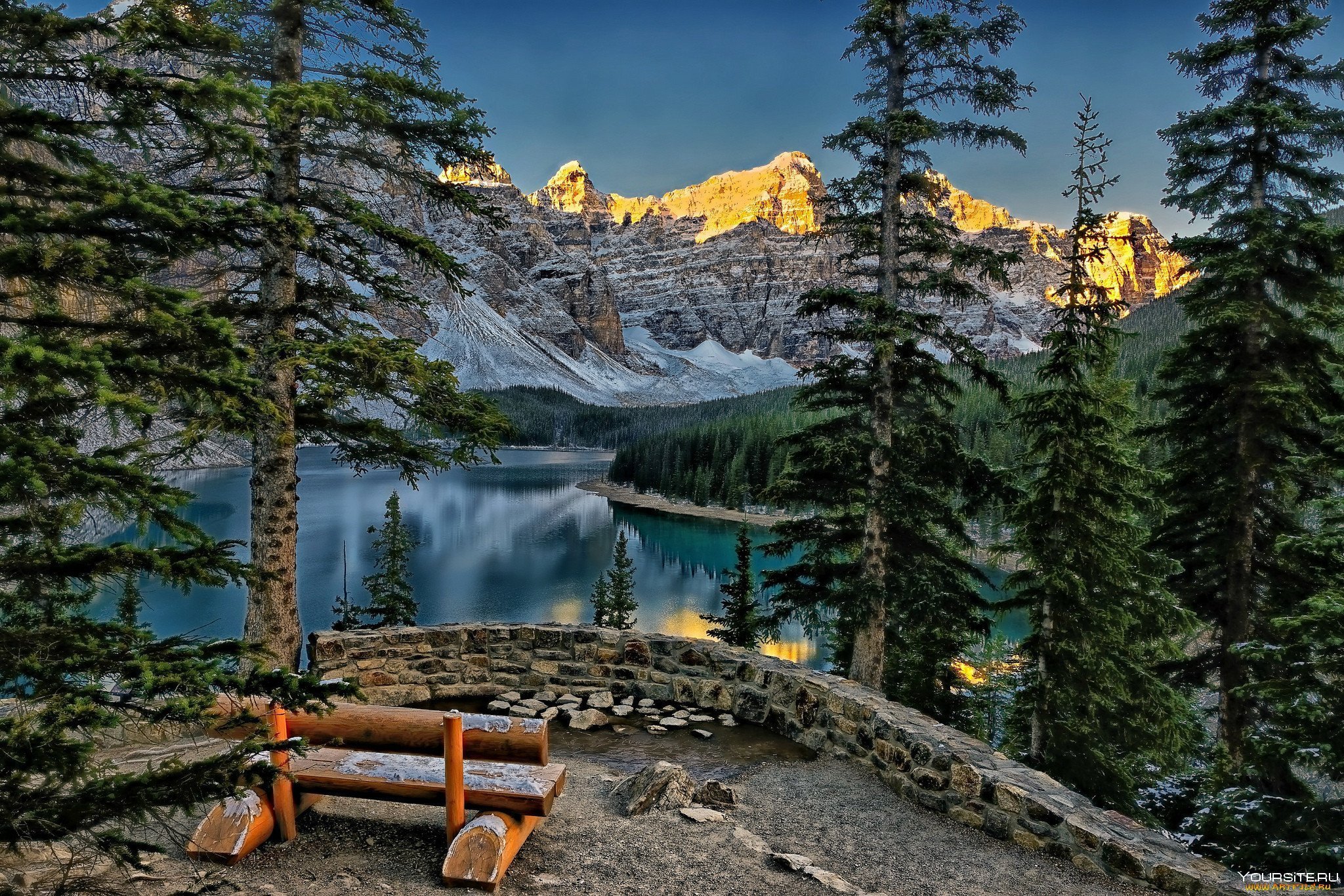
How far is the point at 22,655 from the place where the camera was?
2.81 meters

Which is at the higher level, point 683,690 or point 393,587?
point 683,690

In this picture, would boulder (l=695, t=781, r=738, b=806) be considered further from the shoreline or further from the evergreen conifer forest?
the shoreline

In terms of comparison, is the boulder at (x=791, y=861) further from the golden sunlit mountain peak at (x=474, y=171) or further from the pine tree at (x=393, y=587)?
the pine tree at (x=393, y=587)

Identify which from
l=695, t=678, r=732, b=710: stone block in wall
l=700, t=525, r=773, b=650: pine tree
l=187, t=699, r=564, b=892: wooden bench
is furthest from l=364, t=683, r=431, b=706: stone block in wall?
l=700, t=525, r=773, b=650: pine tree

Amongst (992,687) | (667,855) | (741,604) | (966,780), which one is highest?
(966,780)

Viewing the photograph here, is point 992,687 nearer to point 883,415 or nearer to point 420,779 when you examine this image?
point 883,415

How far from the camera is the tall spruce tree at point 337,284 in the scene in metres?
7.16

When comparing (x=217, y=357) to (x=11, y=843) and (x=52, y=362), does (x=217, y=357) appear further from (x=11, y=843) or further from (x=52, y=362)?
(x=11, y=843)

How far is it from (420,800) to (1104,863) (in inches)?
192

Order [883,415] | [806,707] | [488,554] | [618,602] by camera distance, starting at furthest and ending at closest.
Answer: [488,554] < [618,602] < [883,415] < [806,707]

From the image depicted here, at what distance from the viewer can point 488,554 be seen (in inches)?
2002

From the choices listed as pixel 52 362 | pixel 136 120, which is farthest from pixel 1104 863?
pixel 136 120

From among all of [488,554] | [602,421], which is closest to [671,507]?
[488,554]

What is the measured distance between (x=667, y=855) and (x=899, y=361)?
7431 millimetres
